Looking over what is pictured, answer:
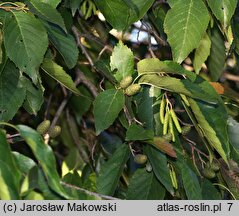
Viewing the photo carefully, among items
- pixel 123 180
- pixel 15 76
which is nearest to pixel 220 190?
pixel 123 180

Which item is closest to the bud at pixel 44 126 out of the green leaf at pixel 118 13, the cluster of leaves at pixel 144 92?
the cluster of leaves at pixel 144 92

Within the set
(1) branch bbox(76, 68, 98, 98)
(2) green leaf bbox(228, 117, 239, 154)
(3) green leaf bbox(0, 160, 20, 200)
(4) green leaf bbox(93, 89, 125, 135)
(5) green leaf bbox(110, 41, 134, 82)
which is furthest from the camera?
(1) branch bbox(76, 68, 98, 98)

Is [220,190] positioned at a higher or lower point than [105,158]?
higher

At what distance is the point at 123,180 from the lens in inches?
79.2

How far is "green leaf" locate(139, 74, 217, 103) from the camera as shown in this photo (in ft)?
4.52

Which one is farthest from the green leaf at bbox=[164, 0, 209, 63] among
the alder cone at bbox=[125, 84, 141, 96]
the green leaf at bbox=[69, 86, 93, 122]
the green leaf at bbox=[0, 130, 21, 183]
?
the green leaf at bbox=[69, 86, 93, 122]

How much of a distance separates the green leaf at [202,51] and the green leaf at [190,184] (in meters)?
0.34

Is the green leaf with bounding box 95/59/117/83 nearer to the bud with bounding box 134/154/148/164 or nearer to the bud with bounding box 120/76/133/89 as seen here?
the bud with bounding box 120/76/133/89

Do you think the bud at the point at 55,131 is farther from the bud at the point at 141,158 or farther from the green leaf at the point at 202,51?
the green leaf at the point at 202,51

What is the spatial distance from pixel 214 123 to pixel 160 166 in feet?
0.51

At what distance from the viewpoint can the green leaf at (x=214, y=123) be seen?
1.44 metres

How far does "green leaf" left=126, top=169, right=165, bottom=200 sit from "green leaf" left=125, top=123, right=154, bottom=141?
0.20 meters

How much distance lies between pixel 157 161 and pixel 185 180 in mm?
74

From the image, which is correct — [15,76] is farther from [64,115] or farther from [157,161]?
[64,115]
